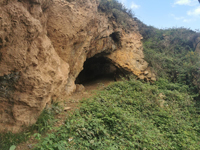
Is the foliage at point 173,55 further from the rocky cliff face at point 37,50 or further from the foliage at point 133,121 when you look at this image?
the rocky cliff face at point 37,50

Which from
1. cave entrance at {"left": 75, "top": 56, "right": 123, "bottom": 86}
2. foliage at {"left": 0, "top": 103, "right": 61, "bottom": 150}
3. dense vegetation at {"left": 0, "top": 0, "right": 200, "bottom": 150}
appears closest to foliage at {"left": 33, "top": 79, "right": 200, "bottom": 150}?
dense vegetation at {"left": 0, "top": 0, "right": 200, "bottom": 150}

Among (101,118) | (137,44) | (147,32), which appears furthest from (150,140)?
(147,32)

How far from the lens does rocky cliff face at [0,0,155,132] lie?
257 centimetres

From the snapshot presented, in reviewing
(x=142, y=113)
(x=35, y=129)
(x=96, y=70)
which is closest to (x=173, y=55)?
(x=96, y=70)

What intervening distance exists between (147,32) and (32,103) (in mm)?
9776

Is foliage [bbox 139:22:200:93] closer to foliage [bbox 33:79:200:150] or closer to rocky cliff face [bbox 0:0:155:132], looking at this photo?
foliage [bbox 33:79:200:150]

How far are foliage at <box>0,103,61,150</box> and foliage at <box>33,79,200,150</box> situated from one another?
324 mm

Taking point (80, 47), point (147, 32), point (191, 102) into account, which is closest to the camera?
point (80, 47)

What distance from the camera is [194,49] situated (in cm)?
1003

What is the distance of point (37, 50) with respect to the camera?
3.25 meters

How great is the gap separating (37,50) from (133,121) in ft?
10.2

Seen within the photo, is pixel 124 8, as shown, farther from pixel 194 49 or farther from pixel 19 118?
pixel 19 118

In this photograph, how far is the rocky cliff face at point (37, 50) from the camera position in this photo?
2566mm

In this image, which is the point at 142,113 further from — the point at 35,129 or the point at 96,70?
the point at 96,70
